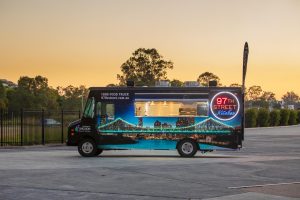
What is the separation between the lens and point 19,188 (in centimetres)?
1215

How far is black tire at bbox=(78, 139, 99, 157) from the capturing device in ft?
70.9

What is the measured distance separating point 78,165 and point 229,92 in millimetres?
6991

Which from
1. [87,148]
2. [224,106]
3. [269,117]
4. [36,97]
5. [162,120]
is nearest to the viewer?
[224,106]

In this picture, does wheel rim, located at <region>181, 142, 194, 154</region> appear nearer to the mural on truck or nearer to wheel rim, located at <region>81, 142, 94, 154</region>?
the mural on truck

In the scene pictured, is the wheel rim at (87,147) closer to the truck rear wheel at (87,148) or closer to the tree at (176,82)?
the truck rear wheel at (87,148)

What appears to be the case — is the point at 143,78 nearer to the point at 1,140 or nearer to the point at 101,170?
the point at 1,140

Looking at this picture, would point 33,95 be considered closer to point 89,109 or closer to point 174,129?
point 89,109

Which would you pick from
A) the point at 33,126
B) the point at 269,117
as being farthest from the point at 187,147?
the point at 269,117

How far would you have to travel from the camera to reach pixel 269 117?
5659 cm

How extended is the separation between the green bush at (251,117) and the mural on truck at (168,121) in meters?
32.4

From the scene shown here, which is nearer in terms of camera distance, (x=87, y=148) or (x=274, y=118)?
(x=87, y=148)

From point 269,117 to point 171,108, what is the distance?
36941mm

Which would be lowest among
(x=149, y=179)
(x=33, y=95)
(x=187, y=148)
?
(x=149, y=179)

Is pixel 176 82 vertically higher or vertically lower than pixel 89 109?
higher
